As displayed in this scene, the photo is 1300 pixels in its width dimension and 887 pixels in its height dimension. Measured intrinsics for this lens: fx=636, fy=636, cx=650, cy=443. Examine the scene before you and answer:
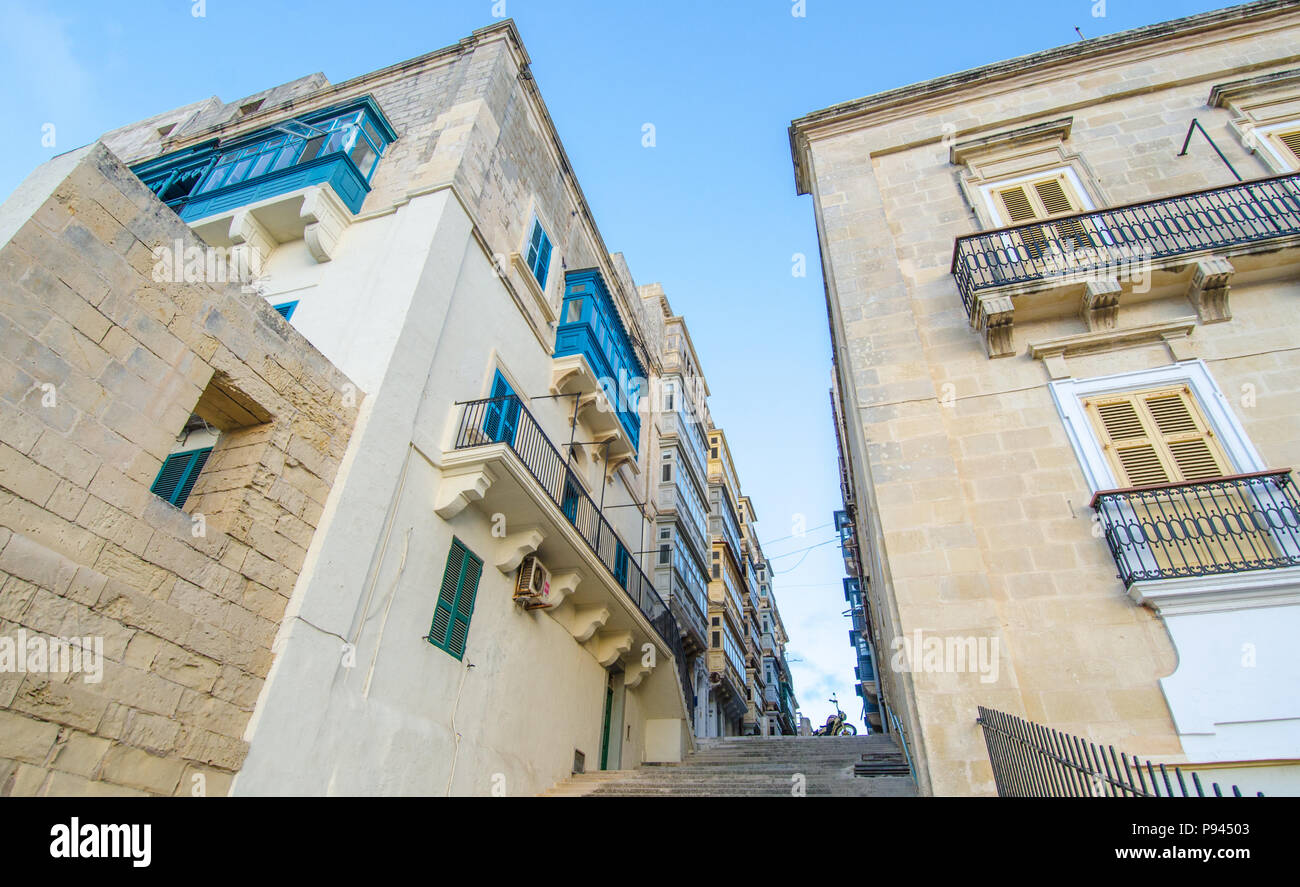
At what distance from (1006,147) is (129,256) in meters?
11.3

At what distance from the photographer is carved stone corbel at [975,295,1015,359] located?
750 centimetres

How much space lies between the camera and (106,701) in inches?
188

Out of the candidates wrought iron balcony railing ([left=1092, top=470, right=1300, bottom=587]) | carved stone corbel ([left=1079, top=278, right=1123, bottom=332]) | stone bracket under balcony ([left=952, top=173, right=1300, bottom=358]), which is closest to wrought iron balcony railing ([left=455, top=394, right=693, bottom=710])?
stone bracket under balcony ([left=952, top=173, right=1300, bottom=358])

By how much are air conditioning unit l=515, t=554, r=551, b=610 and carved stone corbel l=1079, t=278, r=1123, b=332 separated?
8305mm

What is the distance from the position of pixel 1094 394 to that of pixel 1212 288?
1.81 meters

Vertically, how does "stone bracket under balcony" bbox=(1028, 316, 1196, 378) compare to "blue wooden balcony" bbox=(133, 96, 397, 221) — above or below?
below

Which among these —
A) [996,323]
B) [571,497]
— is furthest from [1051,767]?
[571,497]

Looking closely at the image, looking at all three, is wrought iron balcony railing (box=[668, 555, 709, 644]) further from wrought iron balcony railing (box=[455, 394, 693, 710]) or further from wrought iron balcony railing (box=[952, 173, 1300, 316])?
wrought iron balcony railing (box=[952, 173, 1300, 316])

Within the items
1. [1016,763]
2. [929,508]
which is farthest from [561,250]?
[1016,763]

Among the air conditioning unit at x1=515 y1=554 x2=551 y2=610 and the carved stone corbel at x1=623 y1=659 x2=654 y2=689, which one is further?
the carved stone corbel at x1=623 y1=659 x2=654 y2=689

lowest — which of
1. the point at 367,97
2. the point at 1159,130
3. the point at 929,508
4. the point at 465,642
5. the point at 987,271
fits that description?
the point at 465,642

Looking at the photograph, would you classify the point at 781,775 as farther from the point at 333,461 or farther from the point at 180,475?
the point at 180,475

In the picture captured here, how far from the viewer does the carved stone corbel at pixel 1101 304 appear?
726cm

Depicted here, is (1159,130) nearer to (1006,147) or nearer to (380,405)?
(1006,147)
